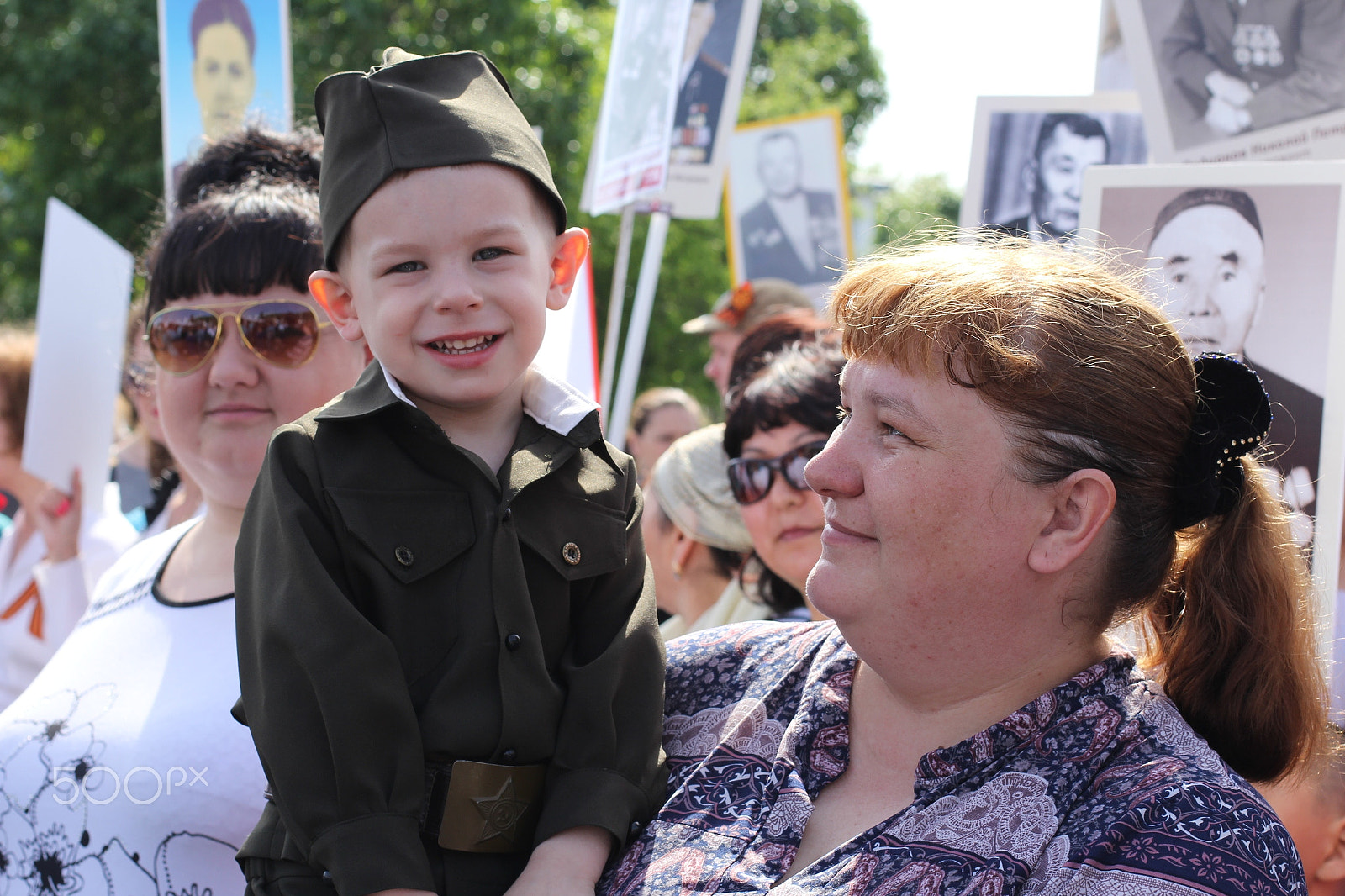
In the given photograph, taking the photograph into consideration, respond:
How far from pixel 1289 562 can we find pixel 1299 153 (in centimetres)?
140

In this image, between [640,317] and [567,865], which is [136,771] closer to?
[567,865]

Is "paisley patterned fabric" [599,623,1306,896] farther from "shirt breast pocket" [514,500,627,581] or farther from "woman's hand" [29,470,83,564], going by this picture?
"woman's hand" [29,470,83,564]

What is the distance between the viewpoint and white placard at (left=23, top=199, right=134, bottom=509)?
155 inches

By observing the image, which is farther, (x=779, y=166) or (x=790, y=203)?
(x=779, y=166)

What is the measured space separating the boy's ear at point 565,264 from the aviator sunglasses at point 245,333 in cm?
75

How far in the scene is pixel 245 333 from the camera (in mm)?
2639

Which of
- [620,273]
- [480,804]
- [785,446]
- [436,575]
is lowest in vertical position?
[480,804]

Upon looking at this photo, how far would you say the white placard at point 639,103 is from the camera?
13.8ft

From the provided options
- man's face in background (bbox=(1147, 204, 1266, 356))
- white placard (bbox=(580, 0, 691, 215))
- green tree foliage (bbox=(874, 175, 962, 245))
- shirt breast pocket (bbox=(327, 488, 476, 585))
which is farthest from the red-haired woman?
green tree foliage (bbox=(874, 175, 962, 245))

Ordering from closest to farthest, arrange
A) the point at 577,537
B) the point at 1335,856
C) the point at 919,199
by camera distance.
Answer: the point at 577,537 → the point at 1335,856 → the point at 919,199

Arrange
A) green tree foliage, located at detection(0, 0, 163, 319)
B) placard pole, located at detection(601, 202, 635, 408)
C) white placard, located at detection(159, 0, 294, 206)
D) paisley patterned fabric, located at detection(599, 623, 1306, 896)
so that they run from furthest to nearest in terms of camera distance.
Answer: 1. green tree foliage, located at detection(0, 0, 163, 319)
2. placard pole, located at detection(601, 202, 635, 408)
3. white placard, located at detection(159, 0, 294, 206)
4. paisley patterned fabric, located at detection(599, 623, 1306, 896)

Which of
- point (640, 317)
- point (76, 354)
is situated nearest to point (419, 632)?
point (76, 354)

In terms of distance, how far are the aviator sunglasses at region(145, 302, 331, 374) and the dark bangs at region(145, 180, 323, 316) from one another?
6cm

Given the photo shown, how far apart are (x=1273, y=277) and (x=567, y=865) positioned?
1.95 metres
